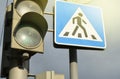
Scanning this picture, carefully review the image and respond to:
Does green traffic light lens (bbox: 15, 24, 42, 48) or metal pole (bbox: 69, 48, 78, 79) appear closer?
green traffic light lens (bbox: 15, 24, 42, 48)

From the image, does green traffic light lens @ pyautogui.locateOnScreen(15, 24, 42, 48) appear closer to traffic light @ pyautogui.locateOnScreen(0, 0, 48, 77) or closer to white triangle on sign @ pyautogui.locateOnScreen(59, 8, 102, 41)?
traffic light @ pyautogui.locateOnScreen(0, 0, 48, 77)

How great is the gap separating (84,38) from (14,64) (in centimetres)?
92

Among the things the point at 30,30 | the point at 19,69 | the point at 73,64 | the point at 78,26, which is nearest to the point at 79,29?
the point at 78,26

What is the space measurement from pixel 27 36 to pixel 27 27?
14 centimetres

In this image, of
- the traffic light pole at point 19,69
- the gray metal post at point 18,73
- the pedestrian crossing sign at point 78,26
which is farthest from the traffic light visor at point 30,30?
the pedestrian crossing sign at point 78,26

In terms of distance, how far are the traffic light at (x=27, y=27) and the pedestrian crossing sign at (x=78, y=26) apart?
1.53 ft

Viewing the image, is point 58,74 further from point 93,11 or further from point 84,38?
point 93,11

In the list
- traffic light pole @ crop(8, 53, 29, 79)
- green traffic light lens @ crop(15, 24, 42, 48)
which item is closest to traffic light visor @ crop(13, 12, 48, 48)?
green traffic light lens @ crop(15, 24, 42, 48)

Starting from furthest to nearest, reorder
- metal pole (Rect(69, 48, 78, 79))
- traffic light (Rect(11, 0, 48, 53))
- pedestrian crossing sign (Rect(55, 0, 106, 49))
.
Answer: pedestrian crossing sign (Rect(55, 0, 106, 49)) < metal pole (Rect(69, 48, 78, 79)) < traffic light (Rect(11, 0, 48, 53))

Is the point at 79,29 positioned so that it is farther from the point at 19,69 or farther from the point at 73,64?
the point at 19,69

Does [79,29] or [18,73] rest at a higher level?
[79,29]

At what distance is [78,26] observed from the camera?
3357 millimetres

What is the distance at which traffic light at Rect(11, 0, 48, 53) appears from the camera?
2709 mm

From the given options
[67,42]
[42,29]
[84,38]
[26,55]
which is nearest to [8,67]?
[26,55]
